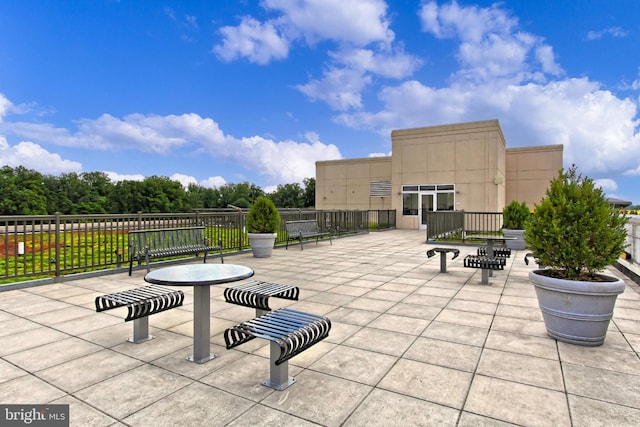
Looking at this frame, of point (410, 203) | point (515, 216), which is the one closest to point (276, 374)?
point (515, 216)

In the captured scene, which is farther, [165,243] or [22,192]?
[22,192]

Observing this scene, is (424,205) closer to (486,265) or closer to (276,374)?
(486,265)

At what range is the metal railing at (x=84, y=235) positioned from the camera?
6.07 meters

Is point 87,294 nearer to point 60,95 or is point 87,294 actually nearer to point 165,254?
point 165,254

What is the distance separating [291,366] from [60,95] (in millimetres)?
47843

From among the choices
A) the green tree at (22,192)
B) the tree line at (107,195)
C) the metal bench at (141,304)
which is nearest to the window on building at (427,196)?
the metal bench at (141,304)

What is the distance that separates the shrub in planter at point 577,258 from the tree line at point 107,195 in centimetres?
4881

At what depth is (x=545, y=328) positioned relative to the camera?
3809mm

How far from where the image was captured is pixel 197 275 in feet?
10.4

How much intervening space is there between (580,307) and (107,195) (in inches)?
2584

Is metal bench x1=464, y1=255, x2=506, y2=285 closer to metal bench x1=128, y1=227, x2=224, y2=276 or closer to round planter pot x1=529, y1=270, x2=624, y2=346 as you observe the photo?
round planter pot x1=529, y1=270, x2=624, y2=346

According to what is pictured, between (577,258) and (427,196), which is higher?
(427,196)

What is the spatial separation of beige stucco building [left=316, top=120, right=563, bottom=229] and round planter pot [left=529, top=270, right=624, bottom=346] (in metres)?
16.2

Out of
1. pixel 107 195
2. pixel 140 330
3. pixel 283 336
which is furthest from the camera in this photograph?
pixel 107 195
